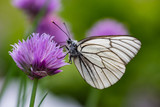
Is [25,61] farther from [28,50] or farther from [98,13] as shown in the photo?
[98,13]

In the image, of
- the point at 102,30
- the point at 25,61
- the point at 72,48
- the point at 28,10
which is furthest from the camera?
the point at 102,30

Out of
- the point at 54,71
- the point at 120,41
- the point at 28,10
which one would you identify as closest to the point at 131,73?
the point at 28,10

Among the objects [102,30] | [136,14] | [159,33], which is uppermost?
[136,14]

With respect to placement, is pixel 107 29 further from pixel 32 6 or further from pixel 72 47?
pixel 72 47

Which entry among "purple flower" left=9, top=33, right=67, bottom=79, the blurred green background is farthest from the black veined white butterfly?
the blurred green background

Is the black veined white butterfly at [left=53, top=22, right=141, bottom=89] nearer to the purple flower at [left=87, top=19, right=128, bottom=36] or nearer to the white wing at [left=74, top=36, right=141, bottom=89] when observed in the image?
the white wing at [left=74, top=36, right=141, bottom=89]

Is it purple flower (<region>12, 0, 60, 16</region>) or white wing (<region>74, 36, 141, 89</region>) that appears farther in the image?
purple flower (<region>12, 0, 60, 16</region>)
